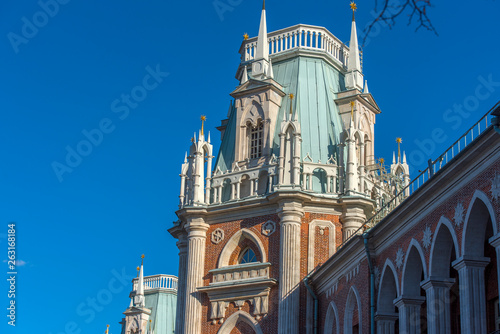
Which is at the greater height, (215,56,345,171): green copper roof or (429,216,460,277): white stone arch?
(215,56,345,171): green copper roof

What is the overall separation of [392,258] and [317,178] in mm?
12766

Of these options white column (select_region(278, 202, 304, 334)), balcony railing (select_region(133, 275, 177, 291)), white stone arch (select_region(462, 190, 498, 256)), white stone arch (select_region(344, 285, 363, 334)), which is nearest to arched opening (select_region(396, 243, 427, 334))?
white stone arch (select_region(462, 190, 498, 256))

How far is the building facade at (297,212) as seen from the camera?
102 feet

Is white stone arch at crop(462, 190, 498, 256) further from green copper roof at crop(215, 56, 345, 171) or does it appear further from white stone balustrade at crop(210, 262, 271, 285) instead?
green copper roof at crop(215, 56, 345, 171)

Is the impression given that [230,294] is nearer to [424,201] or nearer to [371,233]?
[371,233]

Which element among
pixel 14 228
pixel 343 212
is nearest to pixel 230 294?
pixel 343 212

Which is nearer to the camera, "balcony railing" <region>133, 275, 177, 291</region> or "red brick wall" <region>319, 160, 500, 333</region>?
"red brick wall" <region>319, 160, 500, 333</region>

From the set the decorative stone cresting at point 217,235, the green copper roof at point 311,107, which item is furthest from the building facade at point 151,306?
the decorative stone cresting at point 217,235

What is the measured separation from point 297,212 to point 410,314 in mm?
12760

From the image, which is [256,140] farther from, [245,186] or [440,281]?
[440,281]

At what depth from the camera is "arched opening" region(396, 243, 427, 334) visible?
28094 millimetres

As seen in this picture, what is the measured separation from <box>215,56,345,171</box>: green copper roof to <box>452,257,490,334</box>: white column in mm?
19217

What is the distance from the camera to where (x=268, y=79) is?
44500mm

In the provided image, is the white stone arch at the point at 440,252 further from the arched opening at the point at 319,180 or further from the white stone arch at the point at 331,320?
the arched opening at the point at 319,180
